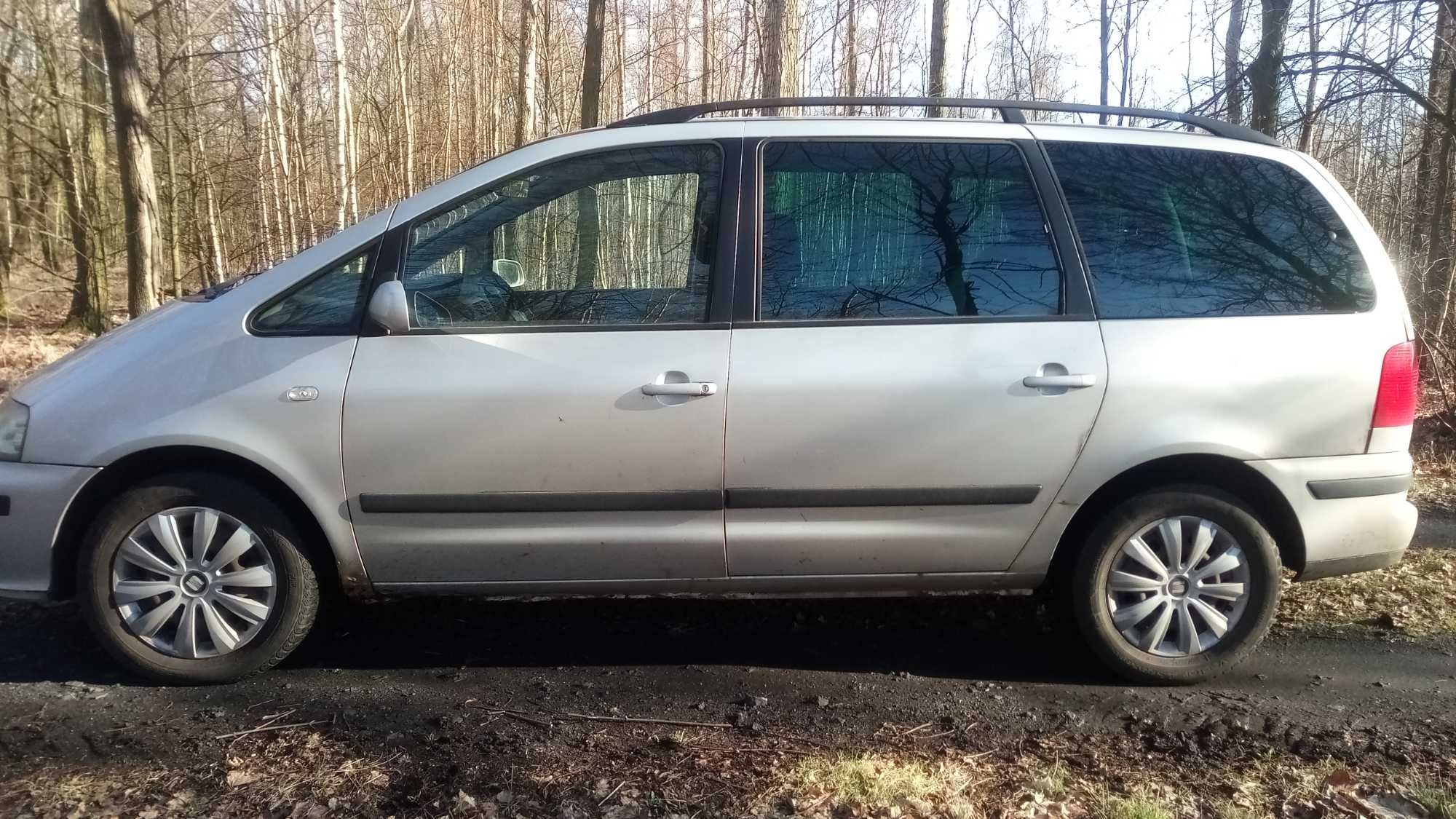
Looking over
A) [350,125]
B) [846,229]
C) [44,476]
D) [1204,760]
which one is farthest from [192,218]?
[1204,760]

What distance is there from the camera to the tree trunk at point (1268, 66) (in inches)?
312

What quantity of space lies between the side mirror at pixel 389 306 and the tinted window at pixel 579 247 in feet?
0.28

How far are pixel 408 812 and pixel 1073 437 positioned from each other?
2.32 meters

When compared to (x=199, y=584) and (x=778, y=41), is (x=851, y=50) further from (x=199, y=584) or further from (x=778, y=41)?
(x=199, y=584)

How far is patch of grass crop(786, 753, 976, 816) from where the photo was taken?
2.67 metres

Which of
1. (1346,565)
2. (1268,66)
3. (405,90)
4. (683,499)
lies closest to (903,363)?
(683,499)

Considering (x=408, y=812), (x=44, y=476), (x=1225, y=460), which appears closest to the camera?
(x=408, y=812)

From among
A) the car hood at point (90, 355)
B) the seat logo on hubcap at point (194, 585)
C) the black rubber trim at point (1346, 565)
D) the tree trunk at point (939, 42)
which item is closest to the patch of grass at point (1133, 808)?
the black rubber trim at point (1346, 565)

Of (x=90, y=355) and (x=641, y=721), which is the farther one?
(x=90, y=355)

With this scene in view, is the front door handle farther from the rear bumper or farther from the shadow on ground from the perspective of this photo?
the rear bumper

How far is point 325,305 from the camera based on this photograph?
10.9ft

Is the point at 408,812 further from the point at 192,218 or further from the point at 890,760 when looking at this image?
the point at 192,218

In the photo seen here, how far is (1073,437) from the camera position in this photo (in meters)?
3.32

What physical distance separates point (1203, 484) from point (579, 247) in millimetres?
2308
